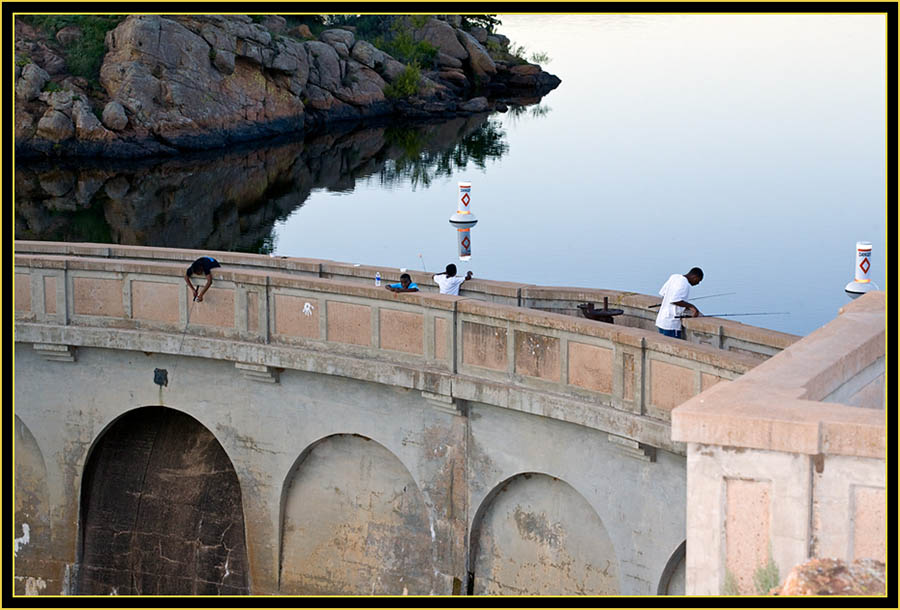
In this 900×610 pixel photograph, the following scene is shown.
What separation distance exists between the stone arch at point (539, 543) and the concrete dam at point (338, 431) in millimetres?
27

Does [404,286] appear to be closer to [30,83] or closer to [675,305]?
[675,305]

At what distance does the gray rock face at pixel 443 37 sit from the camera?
79.1 metres

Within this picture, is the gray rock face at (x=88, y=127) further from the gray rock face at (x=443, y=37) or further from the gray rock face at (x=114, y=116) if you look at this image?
the gray rock face at (x=443, y=37)

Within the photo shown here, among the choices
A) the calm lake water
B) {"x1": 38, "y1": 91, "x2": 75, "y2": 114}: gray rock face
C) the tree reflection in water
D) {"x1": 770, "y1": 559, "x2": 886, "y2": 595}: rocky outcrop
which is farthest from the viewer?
{"x1": 38, "y1": 91, "x2": 75, "y2": 114}: gray rock face

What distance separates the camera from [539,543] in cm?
1738

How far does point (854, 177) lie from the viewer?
156 feet

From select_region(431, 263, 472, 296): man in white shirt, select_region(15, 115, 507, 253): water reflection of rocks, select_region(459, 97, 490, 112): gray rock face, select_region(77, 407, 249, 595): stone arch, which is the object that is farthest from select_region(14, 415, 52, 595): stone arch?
select_region(459, 97, 490, 112): gray rock face

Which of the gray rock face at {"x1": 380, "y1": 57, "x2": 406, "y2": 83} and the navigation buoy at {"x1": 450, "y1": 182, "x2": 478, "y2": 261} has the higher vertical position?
the gray rock face at {"x1": 380, "y1": 57, "x2": 406, "y2": 83}

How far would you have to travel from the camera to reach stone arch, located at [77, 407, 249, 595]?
2030 centimetres

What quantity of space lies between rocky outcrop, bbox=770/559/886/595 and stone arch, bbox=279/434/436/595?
10909 millimetres

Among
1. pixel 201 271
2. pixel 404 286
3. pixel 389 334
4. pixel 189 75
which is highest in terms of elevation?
pixel 189 75

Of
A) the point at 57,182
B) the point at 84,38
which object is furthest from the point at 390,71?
the point at 57,182

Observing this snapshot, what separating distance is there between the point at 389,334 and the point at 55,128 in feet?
135

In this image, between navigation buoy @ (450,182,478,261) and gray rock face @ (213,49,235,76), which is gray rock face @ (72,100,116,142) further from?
navigation buoy @ (450,182,478,261)
